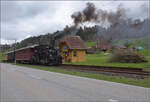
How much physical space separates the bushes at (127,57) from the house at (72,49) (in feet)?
24.4

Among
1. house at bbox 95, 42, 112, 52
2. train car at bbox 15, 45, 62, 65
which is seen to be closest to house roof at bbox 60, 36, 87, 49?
train car at bbox 15, 45, 62, 65

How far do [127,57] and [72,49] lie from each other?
10205 mm

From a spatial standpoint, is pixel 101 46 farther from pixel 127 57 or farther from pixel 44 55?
pixel 44 55

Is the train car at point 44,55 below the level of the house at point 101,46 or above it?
below

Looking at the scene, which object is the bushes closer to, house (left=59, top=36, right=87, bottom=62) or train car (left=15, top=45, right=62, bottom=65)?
house (left=59, top=36, right=87, bottom=62)

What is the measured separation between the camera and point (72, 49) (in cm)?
2942

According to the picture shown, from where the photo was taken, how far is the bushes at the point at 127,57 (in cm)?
2175

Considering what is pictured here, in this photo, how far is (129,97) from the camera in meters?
6.14

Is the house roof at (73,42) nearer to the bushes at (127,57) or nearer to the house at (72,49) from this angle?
the house at (72,49)

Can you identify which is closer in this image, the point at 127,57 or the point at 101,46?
the point at 127,57

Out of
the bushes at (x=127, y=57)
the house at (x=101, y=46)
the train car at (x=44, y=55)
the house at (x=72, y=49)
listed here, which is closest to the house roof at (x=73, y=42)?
the house at (x=72, y=49)

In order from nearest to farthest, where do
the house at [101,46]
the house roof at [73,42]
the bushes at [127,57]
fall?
the bushes at [127,57] → the house roof at [73,42] → the house at [101,46]

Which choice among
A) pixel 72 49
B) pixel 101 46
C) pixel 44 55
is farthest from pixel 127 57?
pixel 101 46

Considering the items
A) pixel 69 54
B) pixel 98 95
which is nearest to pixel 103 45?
pixel 69 54
